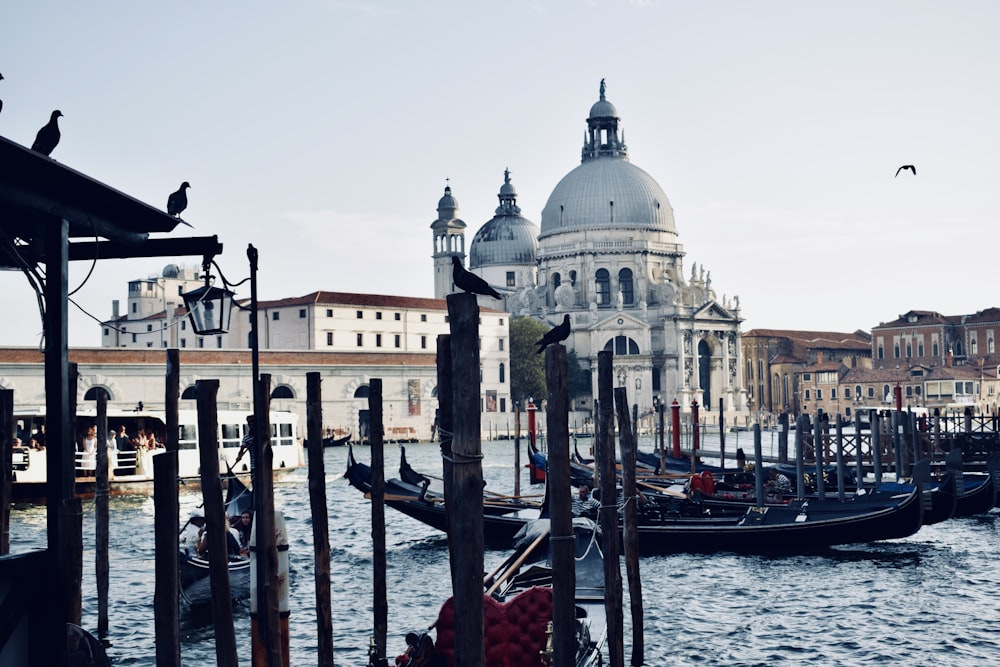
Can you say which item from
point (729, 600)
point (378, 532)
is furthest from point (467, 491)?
point (729, 600)

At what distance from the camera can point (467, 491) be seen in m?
5.47

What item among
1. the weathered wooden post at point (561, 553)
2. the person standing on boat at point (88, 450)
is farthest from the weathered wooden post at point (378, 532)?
the person standing on boat at point (88, 450)

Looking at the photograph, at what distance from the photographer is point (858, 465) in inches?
791

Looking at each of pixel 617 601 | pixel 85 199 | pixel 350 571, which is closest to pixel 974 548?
pixel 350 571

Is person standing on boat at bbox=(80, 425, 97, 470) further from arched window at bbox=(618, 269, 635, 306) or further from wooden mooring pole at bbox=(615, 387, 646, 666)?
arched window at bbox=(618, 269, 635, 306)

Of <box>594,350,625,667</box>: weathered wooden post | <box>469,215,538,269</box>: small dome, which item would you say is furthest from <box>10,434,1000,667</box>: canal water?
<box>469,215,538,269</box>: small dome

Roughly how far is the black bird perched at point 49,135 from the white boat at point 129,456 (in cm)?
1242

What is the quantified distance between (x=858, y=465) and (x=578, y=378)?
43.9m

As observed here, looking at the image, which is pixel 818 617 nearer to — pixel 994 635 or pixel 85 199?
pixel 994 635

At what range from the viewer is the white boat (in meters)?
20.7

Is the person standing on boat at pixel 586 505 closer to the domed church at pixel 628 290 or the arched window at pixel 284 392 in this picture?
the arched window at pixel 284 392

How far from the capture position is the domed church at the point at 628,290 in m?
65.8

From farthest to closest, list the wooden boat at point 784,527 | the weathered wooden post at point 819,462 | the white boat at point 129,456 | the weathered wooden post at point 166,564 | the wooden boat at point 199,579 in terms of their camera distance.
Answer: the white boat at point 129,456 → the weathered wooden post at point 819,462 → the wooden boat at point 784,527 → the wooden boat at point 199,579 → the weathered wooden post at point 166,564

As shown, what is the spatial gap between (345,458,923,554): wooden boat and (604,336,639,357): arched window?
50.1 meters
